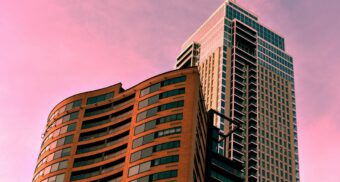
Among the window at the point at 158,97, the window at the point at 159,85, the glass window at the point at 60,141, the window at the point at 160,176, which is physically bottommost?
the window at the point at 160,176

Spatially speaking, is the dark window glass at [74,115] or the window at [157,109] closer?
the window at [157,109]

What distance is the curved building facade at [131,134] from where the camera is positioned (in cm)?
11112

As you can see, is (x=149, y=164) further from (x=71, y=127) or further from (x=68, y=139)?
(x=71, y=127)

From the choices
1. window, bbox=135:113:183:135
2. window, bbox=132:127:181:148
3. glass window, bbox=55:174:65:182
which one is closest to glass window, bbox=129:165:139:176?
window, bbox=132:127:181:148

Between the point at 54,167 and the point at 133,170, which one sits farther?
the point at 54,167

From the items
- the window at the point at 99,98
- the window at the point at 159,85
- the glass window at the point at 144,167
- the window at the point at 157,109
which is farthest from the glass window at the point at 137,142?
the window at the point at 99,98

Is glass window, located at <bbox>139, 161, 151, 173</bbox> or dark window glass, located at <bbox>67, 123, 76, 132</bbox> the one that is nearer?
glass window, located at <bbox>139, 161, 151, 173</bbox>

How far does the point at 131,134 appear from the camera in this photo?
121062 millimetres

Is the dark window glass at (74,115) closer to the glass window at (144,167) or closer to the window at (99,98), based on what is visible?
the window at (99,98)

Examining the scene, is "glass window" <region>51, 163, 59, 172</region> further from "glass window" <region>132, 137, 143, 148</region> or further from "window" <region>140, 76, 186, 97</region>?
"window" <region>140, 76, 186, 97</region>

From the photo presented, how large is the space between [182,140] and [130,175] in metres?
13.0

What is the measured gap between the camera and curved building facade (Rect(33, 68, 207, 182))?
11112 cm

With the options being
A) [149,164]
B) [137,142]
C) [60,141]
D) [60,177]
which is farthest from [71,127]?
[149,164]

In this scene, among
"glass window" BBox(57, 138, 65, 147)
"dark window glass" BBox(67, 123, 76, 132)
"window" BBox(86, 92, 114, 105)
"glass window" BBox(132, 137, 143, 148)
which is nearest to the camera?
"glass window" BBox(132, 137, 143, 148)
